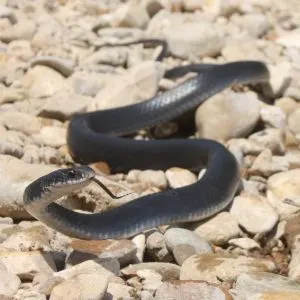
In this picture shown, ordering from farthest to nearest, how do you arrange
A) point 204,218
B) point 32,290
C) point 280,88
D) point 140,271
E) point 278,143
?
1. point 280,88
2. point 278,143
3. point 204,218
4. point 140,271
5. point 32,290

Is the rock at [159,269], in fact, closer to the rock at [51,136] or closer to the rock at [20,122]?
the rock at [51,136]

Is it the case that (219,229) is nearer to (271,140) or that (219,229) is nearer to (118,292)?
(118,292)

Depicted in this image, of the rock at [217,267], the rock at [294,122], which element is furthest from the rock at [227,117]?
the rock at [217,267]

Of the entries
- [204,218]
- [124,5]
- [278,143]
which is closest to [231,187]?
→ [204,218]

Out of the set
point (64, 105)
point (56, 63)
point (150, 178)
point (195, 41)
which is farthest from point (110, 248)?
point (195, 41)

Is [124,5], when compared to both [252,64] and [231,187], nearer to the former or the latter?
[252,64]

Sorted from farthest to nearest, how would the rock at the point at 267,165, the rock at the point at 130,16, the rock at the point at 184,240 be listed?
1. the rock at the point at 130,16
2. the rock at the point at 267,165
3. the rock at the point at 184,240
